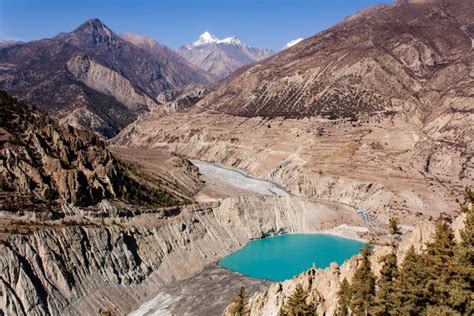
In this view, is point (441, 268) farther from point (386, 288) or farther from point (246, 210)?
point (246, 210)

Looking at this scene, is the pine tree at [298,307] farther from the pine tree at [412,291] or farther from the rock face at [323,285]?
the pine tree at [412,291]

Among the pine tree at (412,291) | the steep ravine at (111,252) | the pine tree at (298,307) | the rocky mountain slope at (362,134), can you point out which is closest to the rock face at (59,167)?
the steep ravine at (111,252)

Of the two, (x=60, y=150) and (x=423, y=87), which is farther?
(x=423, y=87)

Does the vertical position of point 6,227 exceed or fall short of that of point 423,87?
it falls short

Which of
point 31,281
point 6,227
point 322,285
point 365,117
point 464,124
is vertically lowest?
point 322,285

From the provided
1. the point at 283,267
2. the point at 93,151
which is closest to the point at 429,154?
the point at 283,267

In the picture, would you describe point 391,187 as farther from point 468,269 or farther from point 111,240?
point 468,269

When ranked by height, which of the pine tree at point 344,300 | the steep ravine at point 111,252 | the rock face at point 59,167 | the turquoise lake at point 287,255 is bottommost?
the pine tree at point 344,300

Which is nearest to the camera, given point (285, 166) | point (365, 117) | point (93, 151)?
point (93, 151)
